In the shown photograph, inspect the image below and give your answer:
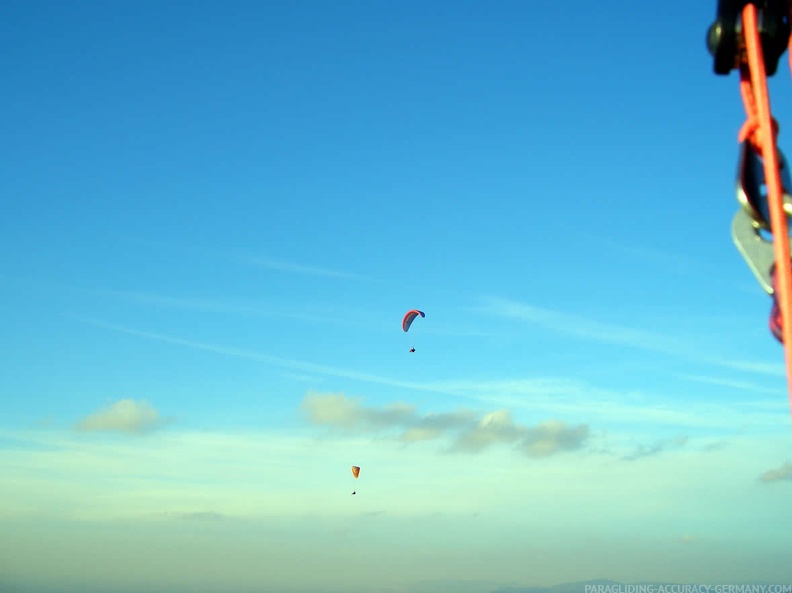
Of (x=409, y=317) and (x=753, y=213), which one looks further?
(x=409, y=317)

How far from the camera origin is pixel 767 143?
3.93 metres

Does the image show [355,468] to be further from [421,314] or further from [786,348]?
[786,348]

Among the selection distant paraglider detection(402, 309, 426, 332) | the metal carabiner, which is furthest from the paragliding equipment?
the metal carabiner

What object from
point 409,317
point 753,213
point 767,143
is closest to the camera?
point 767,143

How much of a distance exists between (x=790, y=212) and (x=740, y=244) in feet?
1.01

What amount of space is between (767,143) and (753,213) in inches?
20.8

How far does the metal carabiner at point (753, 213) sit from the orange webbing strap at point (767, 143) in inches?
4.0

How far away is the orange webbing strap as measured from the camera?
370 cm

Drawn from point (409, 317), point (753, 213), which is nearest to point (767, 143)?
point (753, 213)

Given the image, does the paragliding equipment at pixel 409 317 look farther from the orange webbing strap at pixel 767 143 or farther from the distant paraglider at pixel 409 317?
the orange webbing strap at pixel 767 143

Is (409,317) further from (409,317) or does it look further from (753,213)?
(753,213)

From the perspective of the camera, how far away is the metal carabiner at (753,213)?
14.0 feet

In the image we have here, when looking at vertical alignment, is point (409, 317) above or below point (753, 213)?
above

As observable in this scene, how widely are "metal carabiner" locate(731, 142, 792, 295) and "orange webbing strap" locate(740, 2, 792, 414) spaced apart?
0.10 m
